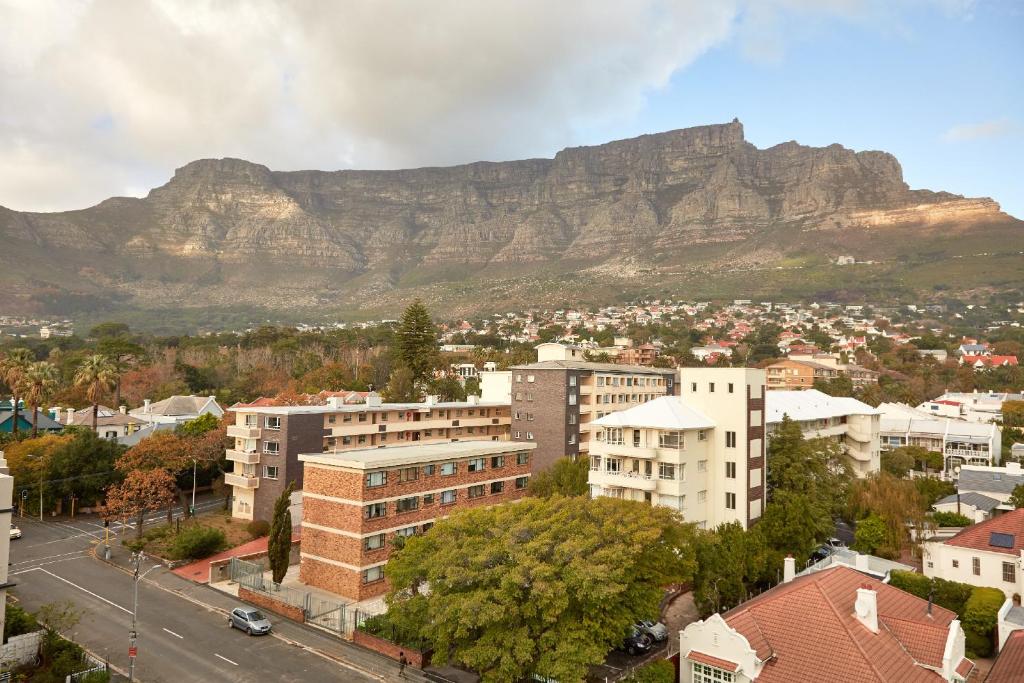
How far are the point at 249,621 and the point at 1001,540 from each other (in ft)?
143

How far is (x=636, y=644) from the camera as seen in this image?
105 feet

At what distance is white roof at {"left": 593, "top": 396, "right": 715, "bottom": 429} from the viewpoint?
4319 cm

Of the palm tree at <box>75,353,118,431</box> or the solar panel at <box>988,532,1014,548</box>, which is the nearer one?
the solar panel at <box>988,532,1014,548</box>

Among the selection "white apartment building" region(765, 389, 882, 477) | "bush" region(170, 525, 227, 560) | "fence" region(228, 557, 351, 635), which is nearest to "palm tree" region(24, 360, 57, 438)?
"bush" region(170, 525, 227, 560)

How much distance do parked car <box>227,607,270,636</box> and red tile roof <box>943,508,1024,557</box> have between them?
4051 cm

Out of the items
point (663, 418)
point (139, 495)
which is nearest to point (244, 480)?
point (139, 495)

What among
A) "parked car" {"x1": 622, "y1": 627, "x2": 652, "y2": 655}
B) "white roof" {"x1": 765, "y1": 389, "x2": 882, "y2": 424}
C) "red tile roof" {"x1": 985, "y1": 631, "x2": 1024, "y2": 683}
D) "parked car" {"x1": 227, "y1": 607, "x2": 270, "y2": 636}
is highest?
"white roof" {"x1": 765, "y1": 389, "x2": 882, "y2": 424}

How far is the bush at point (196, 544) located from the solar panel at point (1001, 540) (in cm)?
5199

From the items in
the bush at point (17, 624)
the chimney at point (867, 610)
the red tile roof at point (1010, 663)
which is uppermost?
the chimney at point (867, 610)

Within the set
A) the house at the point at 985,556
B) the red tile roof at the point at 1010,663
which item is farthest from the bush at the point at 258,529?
the house at the point at 985,556

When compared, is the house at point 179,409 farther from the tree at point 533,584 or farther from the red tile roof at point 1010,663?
the red tile roof at point 1010,663

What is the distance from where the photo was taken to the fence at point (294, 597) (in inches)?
1441

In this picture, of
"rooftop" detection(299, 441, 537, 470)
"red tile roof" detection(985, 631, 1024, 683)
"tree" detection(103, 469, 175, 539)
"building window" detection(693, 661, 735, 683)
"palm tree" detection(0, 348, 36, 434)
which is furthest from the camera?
"palm tree" detection(0, 348, 36, 434)

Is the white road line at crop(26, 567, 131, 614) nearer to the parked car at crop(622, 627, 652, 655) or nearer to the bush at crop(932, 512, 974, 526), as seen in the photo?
the parked car at crop(622, 627, 652, 655)
